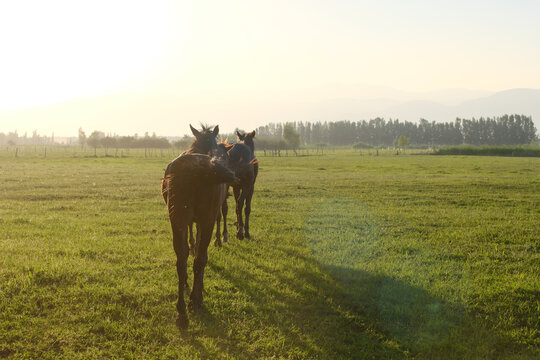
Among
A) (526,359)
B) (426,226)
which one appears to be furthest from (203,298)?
(426,226)

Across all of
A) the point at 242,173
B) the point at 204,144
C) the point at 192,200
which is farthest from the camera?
the point at 242,173

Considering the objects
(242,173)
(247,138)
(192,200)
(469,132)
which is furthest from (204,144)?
(469,132)

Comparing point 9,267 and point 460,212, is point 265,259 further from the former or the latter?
point 460,212

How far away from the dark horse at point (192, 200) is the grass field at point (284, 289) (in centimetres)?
70

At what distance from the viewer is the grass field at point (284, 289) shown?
4570mm

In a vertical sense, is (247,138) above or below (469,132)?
below

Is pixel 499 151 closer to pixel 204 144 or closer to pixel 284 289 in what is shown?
pixel 284 289

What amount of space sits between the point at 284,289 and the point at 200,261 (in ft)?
5.78

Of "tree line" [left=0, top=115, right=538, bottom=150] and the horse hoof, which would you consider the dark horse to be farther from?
"tree line" [left=0, top=115, right=538, bottom=150]

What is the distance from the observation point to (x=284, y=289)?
243 inches

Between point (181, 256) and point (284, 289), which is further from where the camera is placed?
point (284, 289)

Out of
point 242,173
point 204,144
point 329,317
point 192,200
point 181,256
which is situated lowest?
point 329,317

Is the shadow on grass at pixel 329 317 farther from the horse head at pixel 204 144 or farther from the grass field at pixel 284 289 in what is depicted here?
the horse head at pixel 204 144

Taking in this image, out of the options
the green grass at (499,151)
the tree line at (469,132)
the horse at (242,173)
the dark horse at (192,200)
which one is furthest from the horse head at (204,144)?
the tree line at (469,132)
